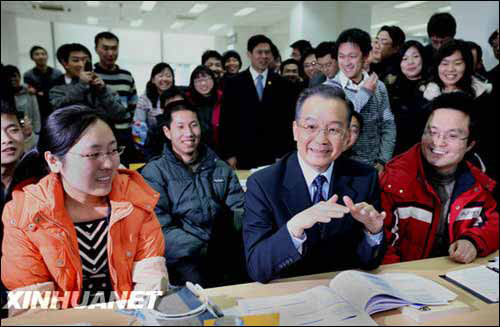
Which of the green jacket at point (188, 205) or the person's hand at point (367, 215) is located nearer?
the person's hand at point (367, 215)

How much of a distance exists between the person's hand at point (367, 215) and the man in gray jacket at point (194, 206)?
0.83 meters

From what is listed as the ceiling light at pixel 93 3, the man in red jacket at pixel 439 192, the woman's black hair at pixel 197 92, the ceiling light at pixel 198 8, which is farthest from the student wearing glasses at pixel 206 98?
the ceiling light at pixel 93 3

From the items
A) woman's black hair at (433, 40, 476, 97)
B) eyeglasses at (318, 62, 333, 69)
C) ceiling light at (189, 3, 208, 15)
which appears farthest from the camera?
ceiling light at (189, 3, 208, 15)

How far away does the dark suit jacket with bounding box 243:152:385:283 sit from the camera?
1.26 meters

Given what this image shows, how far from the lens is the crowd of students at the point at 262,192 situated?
1.09m

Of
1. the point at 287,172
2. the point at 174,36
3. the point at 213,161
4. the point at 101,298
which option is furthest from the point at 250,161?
the point at 174,36

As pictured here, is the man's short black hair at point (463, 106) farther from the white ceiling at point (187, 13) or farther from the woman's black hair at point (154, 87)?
the white ceiling at point (187, 13)

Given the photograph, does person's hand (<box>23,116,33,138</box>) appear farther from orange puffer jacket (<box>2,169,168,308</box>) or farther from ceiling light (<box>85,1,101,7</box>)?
ceiling light (<box>85,1,101,7</box>)

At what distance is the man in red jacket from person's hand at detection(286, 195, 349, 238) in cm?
50

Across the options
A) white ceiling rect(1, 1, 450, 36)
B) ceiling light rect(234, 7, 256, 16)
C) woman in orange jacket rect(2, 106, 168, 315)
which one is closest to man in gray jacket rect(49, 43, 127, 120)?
woman in orange jacket rect(2, 106, 168, 315)

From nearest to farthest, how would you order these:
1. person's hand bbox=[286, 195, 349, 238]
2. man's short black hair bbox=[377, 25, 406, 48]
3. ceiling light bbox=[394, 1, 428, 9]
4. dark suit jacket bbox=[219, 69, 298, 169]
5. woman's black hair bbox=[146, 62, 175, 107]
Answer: person's hand bbox=[286, 195, 349, 238], dark suit jacket bbox=[219, 69, 298, 169], man's short black hair bbox=[377, 25, 406, 48], woman's black hair bbox=[146, 62, 175, 107], ceiling light bbox=[394, 1, 428, 9]

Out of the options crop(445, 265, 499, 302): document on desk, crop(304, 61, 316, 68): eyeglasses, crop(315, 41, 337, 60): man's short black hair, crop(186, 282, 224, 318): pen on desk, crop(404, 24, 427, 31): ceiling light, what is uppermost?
crop(404, 24, 427, 31): ceiling light

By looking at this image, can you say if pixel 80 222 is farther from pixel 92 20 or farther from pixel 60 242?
pixel 92 20

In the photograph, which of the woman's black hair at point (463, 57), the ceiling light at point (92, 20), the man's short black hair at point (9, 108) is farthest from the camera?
the ceiling light at point (92, 20)
